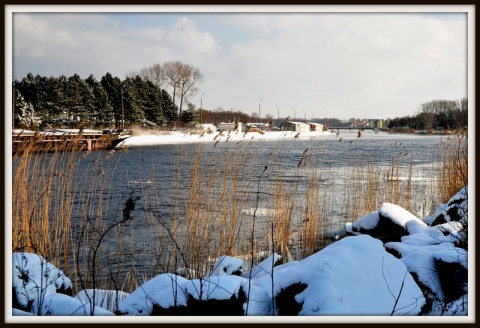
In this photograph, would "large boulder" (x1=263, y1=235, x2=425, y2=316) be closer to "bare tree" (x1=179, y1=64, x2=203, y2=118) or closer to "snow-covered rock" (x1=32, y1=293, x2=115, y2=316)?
"snow-covered rock" (x1=32, y1=293, x2=115, y2=316)

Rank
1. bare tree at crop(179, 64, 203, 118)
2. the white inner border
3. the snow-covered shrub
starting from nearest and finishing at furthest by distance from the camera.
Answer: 1. the white inner border
2. the snow-covered shrub
3. bare tree at crop(179, 64, 203, 118)

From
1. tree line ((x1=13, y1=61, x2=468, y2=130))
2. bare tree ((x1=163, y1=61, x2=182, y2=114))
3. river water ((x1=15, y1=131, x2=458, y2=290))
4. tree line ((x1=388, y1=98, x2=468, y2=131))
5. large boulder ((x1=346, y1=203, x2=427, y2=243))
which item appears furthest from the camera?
tree line ((x1=13, y1=61, x2=468, y2=130))

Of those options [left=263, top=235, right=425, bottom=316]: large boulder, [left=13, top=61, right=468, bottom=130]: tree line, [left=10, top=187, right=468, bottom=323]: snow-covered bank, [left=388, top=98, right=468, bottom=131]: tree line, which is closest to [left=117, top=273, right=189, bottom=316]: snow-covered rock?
[left=10, top=187, right=468, bottom=323]: snow-covered bank

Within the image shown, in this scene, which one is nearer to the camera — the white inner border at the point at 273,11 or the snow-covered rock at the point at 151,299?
the white inner border at the point at 273,11

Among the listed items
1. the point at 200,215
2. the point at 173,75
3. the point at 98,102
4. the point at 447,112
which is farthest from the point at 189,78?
the point at 98,102

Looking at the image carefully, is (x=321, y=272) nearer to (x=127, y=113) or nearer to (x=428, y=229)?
(x=428, y=229)

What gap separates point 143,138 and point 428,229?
25.3 m

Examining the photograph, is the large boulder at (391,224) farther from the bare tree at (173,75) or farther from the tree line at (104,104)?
the tree line at (104,104)

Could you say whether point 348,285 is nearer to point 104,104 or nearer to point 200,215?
point 200,215

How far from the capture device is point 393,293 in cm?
277

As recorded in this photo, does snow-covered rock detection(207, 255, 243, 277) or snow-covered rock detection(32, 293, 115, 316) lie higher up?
snow-covered rock detection(32, 293, 115, 316)

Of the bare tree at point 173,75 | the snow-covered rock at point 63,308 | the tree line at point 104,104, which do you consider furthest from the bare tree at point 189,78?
the tree line at point 104,104

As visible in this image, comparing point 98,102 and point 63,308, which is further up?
point 98,102

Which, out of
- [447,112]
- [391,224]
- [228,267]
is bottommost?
[228,267]
